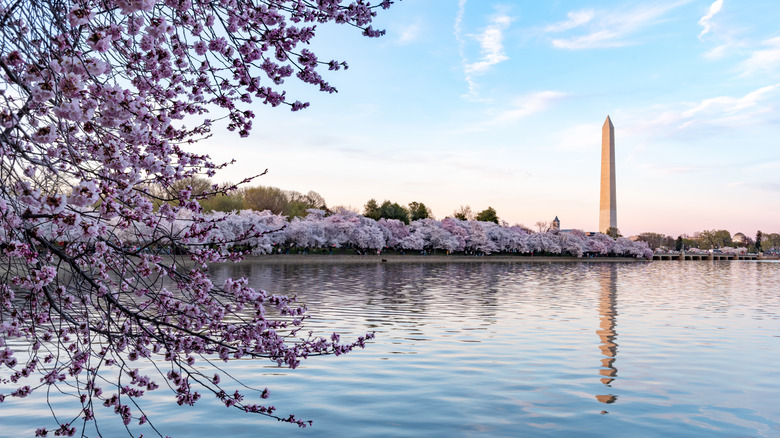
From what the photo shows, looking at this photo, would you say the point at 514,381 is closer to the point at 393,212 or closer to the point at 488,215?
the point at 393,212

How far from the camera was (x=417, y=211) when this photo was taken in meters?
125

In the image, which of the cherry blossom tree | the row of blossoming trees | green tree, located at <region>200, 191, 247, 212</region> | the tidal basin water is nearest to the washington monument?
the row of blossoming trees

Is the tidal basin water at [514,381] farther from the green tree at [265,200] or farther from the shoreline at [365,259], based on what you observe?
the green tree at [265,200]

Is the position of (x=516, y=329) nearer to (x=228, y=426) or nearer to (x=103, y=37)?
(x=228, y=426)

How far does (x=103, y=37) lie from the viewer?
14.3ft

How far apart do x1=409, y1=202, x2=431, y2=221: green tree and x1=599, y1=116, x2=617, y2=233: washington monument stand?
31.0m

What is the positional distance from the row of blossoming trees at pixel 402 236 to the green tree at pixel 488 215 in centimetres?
1405

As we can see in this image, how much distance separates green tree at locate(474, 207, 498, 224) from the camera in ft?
457

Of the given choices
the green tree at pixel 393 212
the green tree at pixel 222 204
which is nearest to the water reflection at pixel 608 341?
the green tree at pixel 222 204

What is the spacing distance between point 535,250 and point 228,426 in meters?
112

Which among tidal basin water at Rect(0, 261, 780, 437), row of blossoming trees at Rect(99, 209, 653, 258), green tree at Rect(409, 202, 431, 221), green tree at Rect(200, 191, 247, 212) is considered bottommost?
tidal basin water at Rect(0, 261, 780, 437)

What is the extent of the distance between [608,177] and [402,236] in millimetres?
35109

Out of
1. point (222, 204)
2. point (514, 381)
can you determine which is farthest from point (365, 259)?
point (514, 381)

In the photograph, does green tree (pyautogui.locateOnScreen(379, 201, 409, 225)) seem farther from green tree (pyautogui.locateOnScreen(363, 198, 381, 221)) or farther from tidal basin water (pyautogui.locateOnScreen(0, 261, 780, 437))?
tidal basin water (pyautogui.locateOnScreen(0, 261, 780, 437))
